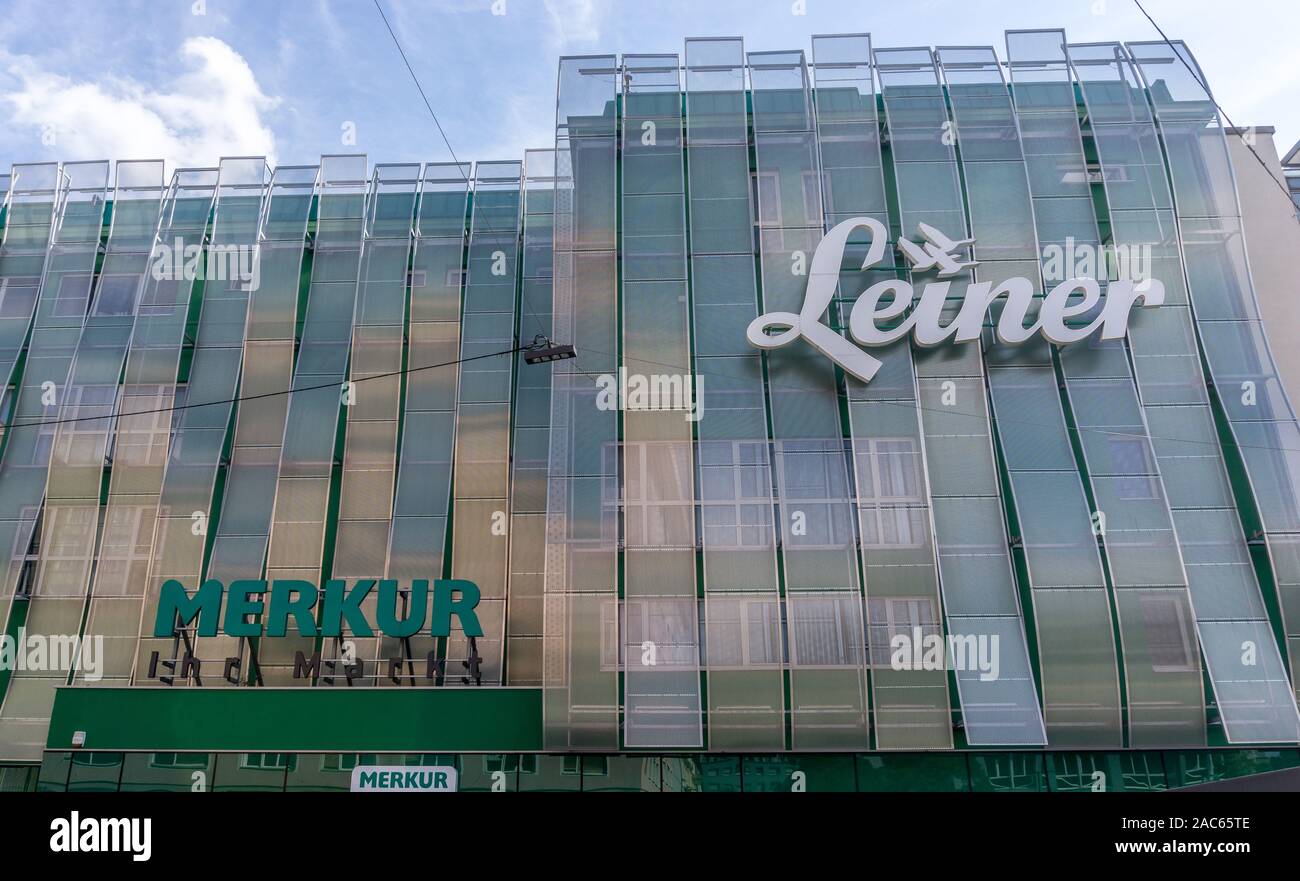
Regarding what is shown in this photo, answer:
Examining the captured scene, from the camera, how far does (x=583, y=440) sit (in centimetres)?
2362

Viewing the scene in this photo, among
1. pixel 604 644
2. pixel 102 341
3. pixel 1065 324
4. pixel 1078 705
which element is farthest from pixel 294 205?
pixel 1078 705

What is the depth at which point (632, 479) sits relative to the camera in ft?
76.4

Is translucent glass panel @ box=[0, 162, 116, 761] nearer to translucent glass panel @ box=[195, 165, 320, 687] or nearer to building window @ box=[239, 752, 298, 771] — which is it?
translucent glass panel @ box=[195, 165, 320, 687]

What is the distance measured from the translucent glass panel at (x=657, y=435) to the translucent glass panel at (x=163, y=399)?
449 inches

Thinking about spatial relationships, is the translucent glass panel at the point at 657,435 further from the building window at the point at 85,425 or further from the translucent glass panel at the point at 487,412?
the building window at the point at 85,425

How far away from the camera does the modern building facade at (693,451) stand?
21.5m

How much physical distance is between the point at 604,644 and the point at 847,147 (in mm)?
14669

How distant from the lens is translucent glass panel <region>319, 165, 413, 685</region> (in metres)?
24.2

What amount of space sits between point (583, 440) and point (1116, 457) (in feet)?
40.7

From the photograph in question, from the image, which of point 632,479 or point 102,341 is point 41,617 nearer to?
point 102,341

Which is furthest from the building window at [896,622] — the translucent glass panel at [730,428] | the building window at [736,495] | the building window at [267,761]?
the building window at [267,761]

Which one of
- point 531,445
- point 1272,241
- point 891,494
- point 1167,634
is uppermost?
point 1272,241
